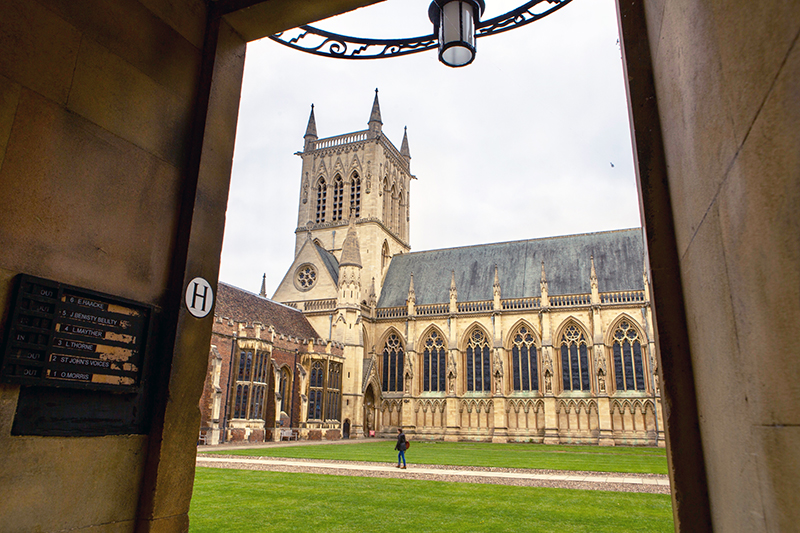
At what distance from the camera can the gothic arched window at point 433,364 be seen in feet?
129

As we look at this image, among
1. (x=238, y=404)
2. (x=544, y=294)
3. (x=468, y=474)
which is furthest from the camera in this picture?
(x=544, y=294)

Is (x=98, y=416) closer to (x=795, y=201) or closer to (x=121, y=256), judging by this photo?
(x=121, y=256)

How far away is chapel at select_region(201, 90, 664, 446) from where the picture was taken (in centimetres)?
3266

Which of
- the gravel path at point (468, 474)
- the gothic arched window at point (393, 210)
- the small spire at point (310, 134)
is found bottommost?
the gravel path at point (468, 474)

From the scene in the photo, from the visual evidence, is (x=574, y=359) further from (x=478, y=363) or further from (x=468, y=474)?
(x=468, y=474)

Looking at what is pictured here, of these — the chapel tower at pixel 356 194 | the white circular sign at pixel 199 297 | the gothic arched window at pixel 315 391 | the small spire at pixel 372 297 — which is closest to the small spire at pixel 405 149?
the chapel tower at pixel 356 194

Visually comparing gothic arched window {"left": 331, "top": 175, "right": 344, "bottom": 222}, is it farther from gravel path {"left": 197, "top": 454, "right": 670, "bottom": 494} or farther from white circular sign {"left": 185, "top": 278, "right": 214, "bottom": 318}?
white circular sign {"left": 185, "top": 278, "right": 214, "bottom": 318}

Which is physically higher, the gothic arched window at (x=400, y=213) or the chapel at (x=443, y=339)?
the gothic arched window at (x=400, y=213)

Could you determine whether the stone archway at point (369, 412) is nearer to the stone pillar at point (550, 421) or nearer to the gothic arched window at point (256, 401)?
the gothic arched window at point (256, 401)

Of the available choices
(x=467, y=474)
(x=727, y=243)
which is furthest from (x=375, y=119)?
(x=727, y=243)

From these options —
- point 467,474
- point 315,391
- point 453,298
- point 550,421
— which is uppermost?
point 453,298

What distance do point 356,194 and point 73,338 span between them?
144 feet

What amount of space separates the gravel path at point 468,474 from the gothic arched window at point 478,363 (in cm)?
2225

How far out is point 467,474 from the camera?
14039 mm
